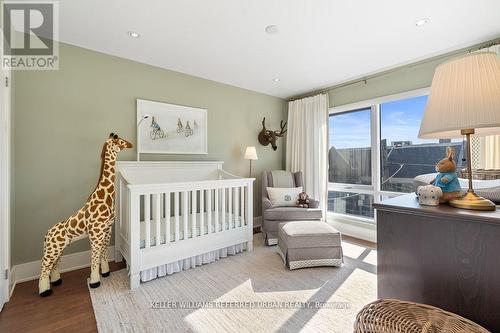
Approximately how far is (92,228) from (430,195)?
2.47 m

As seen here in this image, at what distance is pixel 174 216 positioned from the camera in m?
2.62

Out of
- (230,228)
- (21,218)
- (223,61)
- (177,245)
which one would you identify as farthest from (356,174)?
(21,218)

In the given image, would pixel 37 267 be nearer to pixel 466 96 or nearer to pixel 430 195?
pixel 430 195

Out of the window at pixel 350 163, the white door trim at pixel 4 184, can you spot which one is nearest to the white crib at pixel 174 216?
the white door trim at pixel 4 184

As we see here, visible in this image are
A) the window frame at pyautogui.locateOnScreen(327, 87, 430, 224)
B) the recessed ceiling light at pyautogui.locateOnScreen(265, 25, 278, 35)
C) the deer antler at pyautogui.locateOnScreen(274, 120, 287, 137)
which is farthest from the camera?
the deer antler at pyautogui.locateOnScreen(274, 120, 287, 137)

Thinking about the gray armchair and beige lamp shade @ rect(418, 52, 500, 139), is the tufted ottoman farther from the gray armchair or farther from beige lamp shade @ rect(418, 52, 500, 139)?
beige lamp shade @ rect(418, 52, 500, 139)

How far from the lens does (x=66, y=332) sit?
154 centimetres

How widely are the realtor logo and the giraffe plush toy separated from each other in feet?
3.53

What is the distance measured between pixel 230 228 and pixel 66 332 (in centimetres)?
161

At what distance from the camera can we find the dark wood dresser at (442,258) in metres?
0.80

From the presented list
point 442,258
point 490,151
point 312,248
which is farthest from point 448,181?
point 490,151

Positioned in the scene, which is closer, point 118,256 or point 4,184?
point 4,184

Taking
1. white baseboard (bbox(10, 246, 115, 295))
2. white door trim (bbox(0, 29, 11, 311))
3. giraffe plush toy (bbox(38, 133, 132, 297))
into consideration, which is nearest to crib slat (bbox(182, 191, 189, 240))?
giraffe plush toy (bbox(38, 133, 132, 297))

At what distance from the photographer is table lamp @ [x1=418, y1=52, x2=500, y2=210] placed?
2.64ft
